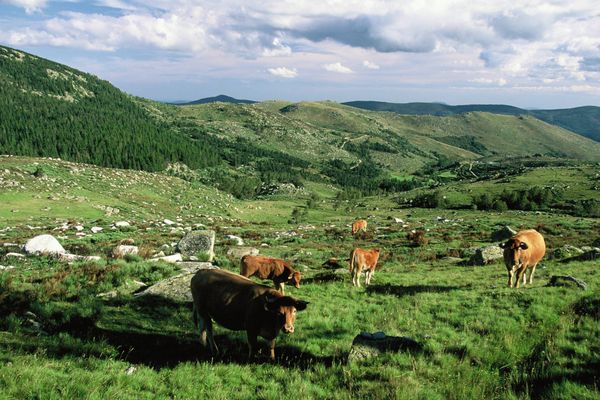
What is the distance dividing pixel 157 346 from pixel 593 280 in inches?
718

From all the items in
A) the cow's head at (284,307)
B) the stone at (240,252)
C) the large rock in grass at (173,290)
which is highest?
the cow's head at (284,307)

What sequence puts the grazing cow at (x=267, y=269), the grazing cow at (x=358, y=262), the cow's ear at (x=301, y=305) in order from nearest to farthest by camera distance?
the cow's ear at (x=301, y=305), the grazing cow at (x=267, y=269), the grazing cow at (x=358, y=262)

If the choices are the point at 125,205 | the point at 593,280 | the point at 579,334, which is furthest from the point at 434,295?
the point at 125,205

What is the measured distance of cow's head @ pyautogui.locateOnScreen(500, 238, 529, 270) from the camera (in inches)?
612

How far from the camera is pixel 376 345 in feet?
30.0

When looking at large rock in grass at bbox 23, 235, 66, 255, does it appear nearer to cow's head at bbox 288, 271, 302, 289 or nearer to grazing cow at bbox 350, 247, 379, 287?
cow's head at bbox 288, 271, 302, 289

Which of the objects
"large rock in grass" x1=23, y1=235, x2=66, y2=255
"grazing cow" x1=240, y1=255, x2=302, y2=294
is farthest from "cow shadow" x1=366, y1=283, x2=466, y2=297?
"large rock in grass" x1=23, y1=235, x2=66, y2=255

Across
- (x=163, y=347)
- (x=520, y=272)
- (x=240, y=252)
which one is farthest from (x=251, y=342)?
(x=240, y=252)

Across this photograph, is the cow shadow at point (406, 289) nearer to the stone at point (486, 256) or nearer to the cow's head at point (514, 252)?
the cow's head at point (514, 252)

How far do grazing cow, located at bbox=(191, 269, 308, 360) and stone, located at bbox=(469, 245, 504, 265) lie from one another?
19728mm

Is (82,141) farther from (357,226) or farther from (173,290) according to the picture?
(173,290)

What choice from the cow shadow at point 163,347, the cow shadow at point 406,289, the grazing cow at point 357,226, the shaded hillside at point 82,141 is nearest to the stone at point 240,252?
the cow shadow at point 406,289

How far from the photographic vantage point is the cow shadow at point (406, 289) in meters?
16.2

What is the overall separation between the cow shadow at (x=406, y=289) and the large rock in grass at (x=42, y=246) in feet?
60.2
